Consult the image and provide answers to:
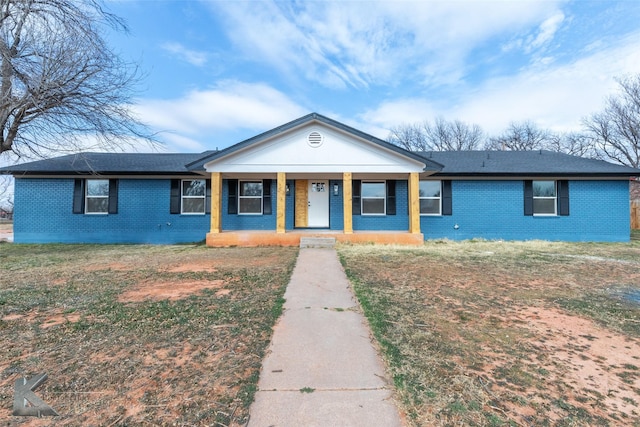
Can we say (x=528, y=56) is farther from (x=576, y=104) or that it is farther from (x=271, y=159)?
(x=271, y=159)

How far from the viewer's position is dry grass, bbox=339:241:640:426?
199 cm

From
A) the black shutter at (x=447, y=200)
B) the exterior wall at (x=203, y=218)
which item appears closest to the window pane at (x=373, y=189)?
the exterior wall at (x=203, y=218)

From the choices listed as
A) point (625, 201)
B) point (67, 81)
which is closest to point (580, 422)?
point (67, 81)

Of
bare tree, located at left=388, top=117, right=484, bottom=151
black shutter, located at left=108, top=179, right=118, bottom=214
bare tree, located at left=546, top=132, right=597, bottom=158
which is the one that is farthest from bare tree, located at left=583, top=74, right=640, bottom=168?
black shutter, located at left=108, top=179, right=118, bottom=214

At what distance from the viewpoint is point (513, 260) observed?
7.57m

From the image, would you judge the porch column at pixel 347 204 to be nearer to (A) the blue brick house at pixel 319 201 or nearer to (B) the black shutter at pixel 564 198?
(A) the blue brick house at pixel 319 201

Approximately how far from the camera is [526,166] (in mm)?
11984

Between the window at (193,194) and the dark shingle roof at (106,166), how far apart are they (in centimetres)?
63

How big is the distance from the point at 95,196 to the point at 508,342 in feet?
46.5

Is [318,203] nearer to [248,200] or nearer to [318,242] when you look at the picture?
[248,200]

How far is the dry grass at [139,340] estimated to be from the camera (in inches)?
77.8

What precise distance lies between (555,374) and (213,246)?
959 centimetres

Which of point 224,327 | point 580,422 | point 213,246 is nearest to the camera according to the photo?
point 580,422

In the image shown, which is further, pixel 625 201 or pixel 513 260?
pixel 625 201
